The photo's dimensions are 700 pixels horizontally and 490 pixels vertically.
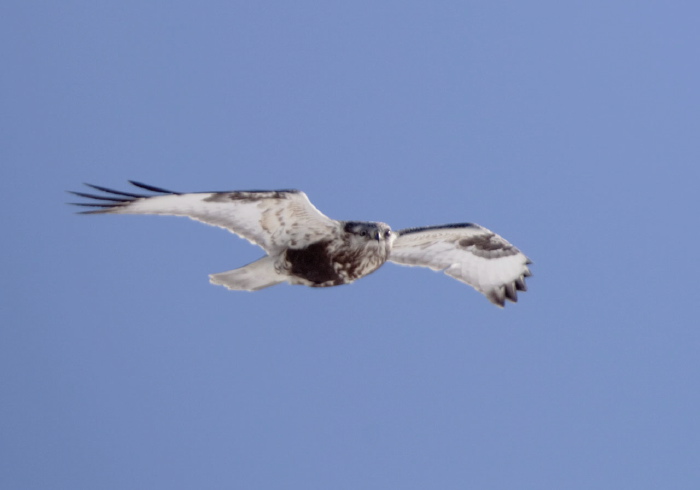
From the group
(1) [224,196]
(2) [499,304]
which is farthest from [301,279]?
(2) [499,304]

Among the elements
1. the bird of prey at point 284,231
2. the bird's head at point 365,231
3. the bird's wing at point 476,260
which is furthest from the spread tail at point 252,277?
the bird's wing at point 476,260

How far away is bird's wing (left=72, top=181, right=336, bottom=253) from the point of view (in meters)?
6.67

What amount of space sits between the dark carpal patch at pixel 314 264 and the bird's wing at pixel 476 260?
104 centimetres

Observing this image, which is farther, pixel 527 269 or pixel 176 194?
pixel 527 269

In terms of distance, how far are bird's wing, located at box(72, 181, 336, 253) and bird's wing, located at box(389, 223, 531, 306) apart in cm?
114

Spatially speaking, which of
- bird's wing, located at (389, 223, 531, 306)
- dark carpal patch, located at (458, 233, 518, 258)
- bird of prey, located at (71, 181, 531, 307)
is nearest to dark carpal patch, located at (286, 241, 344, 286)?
bird of prey, located at (71, 181, 531, 307)

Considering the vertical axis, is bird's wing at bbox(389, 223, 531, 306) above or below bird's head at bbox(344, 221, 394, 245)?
above

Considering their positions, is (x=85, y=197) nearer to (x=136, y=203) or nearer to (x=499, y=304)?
(x=136, y=203)

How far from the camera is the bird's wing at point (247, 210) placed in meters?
6.67

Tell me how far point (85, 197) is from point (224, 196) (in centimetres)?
90

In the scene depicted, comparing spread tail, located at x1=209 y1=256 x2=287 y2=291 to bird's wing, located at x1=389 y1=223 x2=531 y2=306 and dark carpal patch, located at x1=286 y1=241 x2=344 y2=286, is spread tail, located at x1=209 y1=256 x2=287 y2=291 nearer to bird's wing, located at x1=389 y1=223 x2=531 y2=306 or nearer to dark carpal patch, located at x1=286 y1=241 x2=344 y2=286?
dark carpal patch, located at x1=286 y1=241 x2=344 y2=286

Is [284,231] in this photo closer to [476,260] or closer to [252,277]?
[252,277]

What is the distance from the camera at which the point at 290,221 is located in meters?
6.96

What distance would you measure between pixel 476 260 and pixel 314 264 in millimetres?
1742
